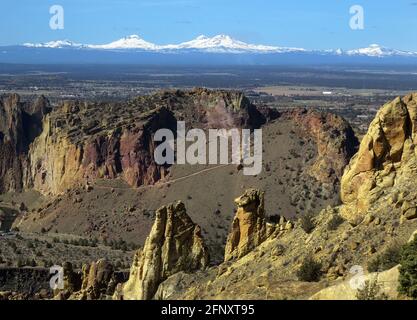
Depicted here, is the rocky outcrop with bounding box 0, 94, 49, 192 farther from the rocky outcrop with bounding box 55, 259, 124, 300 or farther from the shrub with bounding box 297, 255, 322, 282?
the shrub with bounding box 297, 255, 322, 282

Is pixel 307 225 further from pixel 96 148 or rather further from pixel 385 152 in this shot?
pixel 96 148

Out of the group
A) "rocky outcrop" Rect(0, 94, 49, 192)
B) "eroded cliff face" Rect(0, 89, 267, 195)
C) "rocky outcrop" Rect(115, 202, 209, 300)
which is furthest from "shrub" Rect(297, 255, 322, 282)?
"rocky outcrop" Rect(0, 94, 49, 192)

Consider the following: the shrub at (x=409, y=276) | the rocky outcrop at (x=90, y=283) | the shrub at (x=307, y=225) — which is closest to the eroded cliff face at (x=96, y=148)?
the rocky outcrop at (x=90, y=283)

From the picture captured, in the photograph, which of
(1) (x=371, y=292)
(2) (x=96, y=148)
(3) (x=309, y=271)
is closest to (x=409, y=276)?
(1) (x=371, y=292)

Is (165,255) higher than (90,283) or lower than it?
higher

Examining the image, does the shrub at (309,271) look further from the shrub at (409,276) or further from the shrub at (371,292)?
the shrub at (409,276)
